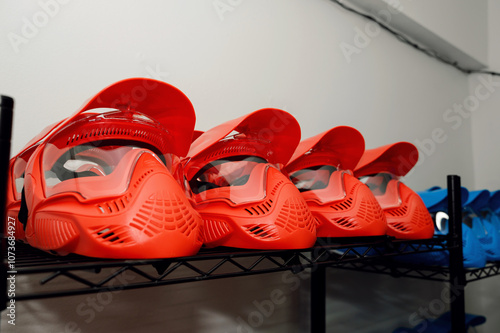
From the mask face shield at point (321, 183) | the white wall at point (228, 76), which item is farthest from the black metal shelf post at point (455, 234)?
the white wall at point (228, 76)

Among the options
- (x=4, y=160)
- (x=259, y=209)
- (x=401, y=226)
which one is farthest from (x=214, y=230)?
(x=401, y=226)

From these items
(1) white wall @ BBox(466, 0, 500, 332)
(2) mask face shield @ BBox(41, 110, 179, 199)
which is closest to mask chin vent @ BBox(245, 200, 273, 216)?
(2) mask face shield @ BBox(41, 110, 179, 199)

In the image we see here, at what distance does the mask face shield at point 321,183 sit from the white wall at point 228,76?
0.40 m

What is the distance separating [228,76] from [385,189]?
22.7 inches

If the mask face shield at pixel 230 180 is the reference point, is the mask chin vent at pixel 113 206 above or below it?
below

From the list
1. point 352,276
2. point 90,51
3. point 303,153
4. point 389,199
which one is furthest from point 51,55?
point 352,276

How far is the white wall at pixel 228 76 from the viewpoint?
0.80 m

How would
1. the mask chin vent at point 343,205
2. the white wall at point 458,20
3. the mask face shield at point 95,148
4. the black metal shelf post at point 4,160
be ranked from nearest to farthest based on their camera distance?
the black metal shelf post at point 4,160 < the mask face shield at point 95,148 < the mask chin vent at point 343,205 < the white wall at point 458,20

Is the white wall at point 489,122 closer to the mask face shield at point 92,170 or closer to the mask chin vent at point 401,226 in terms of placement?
the mask chin vent at point 401,226

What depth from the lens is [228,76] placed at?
3.66ft

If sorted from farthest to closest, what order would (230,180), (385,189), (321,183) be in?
(385,189) < (321,183) < (230,180)

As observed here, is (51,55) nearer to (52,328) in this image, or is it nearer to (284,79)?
(52,328)

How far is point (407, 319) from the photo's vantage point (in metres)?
1.54

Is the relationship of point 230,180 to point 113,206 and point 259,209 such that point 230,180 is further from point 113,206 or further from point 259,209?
point 113,206
